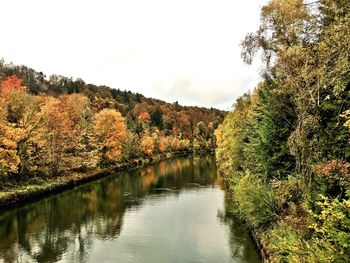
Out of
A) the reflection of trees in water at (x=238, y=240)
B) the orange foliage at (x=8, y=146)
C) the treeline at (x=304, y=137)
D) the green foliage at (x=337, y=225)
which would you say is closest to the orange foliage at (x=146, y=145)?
the orange foliage at (x=8, y=146)

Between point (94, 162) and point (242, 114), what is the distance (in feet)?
81.2

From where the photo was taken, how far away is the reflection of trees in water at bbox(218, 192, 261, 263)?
20.3m

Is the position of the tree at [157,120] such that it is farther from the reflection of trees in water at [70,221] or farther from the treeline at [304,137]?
the treeline at [304,137]

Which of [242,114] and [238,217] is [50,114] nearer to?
[242,114]

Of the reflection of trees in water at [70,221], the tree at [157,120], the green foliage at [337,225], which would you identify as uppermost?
the tree at [157,120]

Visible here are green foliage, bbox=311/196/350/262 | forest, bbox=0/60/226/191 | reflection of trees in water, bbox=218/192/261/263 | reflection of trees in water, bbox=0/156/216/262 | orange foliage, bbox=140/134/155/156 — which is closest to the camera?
green foliage, bbox=311/196/350/262

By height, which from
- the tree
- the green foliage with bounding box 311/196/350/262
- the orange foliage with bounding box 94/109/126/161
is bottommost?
the green foliage with bounding box 311/196/350/262

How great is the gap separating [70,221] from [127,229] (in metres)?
5.74

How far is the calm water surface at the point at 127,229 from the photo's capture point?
21203mm

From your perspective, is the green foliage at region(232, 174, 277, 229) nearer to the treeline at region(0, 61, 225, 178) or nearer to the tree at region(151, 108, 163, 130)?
the treeline at region(0, 61, 225, 178)

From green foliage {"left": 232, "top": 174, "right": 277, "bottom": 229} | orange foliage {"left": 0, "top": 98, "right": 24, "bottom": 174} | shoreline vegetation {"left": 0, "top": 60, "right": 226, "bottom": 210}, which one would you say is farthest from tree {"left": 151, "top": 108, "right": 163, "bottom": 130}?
green foliage {"left": 232, "top": 174, "right": 277, "bottom": 229}

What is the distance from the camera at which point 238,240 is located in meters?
23.1

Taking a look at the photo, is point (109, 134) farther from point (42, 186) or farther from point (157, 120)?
point (157, 120)

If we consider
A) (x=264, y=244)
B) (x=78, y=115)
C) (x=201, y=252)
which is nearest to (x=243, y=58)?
(x=264, y=244)
